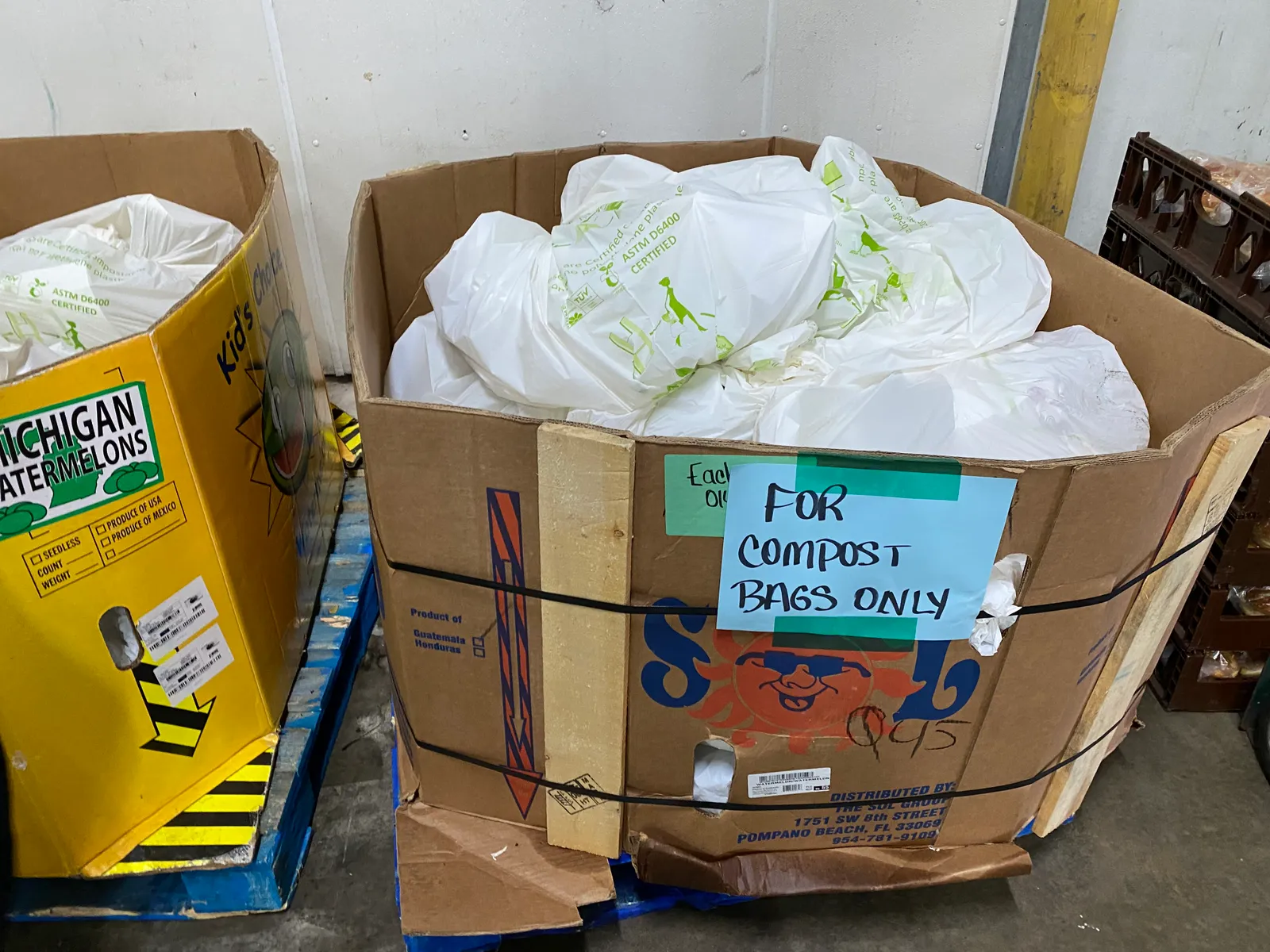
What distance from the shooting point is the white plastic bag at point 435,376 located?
0.95 meters

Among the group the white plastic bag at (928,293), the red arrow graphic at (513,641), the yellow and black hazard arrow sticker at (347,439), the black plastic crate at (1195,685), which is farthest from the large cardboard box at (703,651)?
the yellow and black hazard arrow sticker at (347,439)

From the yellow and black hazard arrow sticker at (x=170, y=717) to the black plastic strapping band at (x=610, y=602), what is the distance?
416 mm

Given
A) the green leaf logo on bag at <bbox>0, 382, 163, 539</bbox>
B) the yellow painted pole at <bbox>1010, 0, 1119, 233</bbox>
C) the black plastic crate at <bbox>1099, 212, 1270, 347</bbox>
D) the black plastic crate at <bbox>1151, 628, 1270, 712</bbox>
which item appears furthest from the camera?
the yellow painted pole at <bbox>1010, 0, 1119, 233</bbox>

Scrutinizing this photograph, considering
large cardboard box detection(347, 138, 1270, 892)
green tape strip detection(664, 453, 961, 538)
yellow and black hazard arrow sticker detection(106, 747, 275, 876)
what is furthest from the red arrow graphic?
yellow and black hazard arrow sticker detection(106, 747, 275, 876)

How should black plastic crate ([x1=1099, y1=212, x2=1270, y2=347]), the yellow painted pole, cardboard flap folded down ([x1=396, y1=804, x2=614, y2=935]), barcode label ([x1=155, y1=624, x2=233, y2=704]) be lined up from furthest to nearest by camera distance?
the yellow painted pole, black plastic crate ([x1=1099, y1=212, x2=1270, y2=347]), barcode label ([x1=155, y1=624, x2=233, y2=704]), cardboard flap folded down ([x1=396, y1=804, x2=614, y2=935])

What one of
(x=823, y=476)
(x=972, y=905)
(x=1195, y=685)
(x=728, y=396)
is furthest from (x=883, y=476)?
(x=1195, y=685)

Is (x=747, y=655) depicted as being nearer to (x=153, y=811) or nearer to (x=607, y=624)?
(x=607, y=624)

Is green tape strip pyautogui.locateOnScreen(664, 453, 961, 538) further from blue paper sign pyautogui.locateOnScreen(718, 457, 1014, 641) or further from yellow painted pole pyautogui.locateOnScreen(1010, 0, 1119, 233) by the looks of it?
yellow painted pole pyautogui.locateOnScreen(1010, 0, 1119, 233)

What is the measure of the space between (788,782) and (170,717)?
2.40 ft

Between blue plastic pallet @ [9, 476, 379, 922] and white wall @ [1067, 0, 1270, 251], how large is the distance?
170cm

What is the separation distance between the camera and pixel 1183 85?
1.63 metres

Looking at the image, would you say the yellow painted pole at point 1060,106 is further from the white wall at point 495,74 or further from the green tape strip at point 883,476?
the green tape strip at point 883,476

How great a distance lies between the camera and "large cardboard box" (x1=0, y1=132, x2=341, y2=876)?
806 mm

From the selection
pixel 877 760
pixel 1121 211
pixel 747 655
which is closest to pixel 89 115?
pixel 747 655
